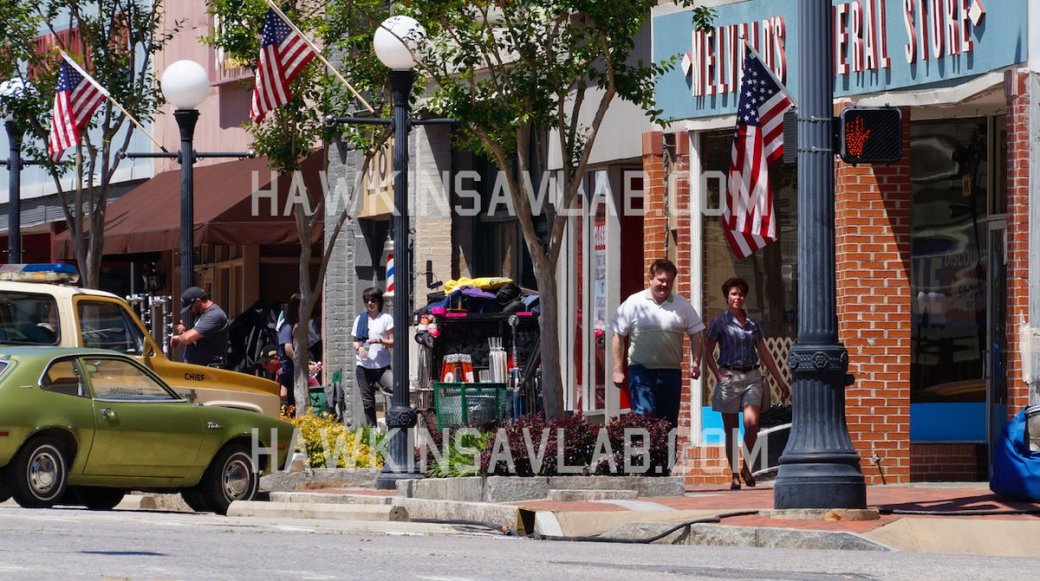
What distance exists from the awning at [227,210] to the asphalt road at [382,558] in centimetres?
1567

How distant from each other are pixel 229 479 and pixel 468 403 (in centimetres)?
410

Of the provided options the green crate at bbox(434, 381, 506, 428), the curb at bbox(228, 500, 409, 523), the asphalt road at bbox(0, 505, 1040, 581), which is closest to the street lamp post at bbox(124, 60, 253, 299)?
the green crate at bbox(434, 381, 506, 428)

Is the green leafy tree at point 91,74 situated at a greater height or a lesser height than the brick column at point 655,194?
greater

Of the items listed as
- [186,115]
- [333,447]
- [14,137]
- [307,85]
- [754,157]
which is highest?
[307,85]

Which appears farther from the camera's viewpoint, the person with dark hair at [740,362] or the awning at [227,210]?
the awning at [227,210]

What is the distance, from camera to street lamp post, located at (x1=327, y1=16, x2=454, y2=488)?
17828mm

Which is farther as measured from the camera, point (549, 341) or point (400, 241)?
point (400, 241)

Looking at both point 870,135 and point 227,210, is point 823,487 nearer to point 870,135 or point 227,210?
point 870,135

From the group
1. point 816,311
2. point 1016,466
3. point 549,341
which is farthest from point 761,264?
point 816,311

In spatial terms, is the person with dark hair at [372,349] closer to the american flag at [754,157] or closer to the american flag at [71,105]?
the american flag at [71,105]

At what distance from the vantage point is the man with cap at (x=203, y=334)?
68.4 ft

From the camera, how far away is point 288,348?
27.2m

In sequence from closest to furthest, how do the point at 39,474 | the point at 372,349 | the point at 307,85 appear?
the point at 39,474, the point at 372,349, the point at 307,85

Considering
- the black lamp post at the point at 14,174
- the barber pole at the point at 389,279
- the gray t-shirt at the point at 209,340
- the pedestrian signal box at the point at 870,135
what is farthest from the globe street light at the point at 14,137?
the pedestrian signal box at the point at 870,135
